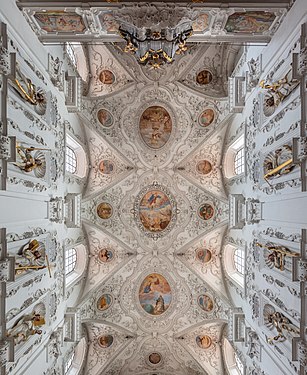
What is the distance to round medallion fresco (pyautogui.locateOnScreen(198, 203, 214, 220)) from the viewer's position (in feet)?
57.4

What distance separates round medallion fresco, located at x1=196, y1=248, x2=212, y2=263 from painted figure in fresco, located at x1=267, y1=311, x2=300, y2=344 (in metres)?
7.27

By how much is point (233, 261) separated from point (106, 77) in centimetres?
1153

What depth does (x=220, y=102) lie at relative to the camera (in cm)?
1598

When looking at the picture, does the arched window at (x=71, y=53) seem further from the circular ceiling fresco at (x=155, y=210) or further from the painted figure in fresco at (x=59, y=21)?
the circular ceiling fresco at (x=155, y=210)

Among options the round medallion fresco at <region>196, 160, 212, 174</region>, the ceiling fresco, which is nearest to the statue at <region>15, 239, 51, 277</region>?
the ceiling fresco

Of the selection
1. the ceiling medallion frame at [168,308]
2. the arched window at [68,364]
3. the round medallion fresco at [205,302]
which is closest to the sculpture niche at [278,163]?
the round medallion fresco at [205,302]

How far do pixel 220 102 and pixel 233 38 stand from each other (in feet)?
16.9

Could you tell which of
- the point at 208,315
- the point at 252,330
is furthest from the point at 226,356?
the point at 252,330

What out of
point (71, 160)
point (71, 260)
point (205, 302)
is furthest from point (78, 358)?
point (71, 160)

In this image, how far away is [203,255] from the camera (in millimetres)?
17797

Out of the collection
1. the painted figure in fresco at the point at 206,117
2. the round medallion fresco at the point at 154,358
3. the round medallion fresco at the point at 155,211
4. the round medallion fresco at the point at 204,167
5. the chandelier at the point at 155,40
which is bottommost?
the round medallion fresco at the point at 154,358

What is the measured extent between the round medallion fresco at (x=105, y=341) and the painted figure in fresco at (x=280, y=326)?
992 centimetres

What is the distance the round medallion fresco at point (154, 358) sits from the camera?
1811 cm

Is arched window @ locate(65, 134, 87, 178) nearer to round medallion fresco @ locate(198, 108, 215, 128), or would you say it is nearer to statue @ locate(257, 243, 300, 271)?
round medallion fresco @ locate(198, 108, 215, 128)
